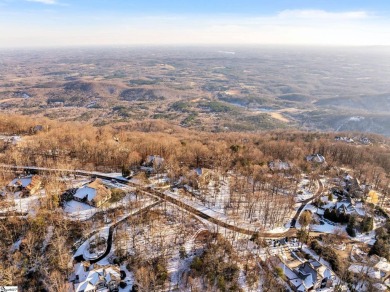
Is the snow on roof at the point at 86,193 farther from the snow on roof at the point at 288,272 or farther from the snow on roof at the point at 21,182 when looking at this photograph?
the snow on roof at the point at 288,272

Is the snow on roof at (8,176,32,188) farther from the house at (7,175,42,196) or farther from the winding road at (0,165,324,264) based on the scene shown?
the winding road at (0,165,324,264)

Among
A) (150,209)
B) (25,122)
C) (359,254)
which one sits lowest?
(359,254)

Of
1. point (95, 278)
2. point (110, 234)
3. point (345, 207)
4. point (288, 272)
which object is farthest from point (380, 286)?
point (110, 234)

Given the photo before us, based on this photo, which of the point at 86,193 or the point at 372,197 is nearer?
the point at 86,193

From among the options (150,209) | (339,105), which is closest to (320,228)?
(150,209)

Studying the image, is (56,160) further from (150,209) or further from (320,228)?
(320,228)

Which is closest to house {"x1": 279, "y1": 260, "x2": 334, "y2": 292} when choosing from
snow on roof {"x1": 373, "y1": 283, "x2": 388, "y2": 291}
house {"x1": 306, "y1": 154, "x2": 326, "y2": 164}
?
snow on roof {"x1": 373, "y1": 283, "x2": 388, "y2": 291}

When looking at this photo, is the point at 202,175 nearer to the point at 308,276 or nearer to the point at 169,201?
the point at 169,201
